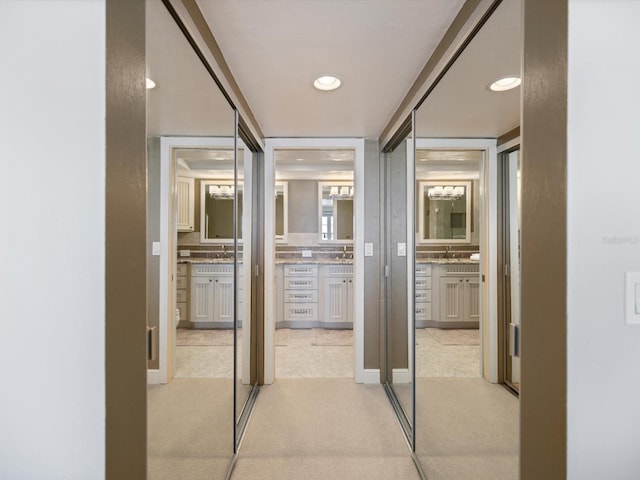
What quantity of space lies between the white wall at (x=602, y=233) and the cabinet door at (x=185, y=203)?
1.28 meters

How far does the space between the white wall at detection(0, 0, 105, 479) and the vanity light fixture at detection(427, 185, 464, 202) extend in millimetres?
1375

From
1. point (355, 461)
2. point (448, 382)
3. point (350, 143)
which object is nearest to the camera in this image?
point (448, 382)

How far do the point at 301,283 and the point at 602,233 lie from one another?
4145mm

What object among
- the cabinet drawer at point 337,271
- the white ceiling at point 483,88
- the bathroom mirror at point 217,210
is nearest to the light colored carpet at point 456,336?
the white ceiling at point 483,88

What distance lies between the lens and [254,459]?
6.44 ft

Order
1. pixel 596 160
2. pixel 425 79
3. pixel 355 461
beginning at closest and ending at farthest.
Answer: pixel 596 160 < pixel 425 79 < pixel 355 461

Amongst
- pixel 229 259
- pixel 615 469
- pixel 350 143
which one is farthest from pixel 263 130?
pixel 615 469

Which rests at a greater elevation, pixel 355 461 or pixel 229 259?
pixel 229 259

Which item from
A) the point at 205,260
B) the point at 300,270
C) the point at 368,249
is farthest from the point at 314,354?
the point at 205,260

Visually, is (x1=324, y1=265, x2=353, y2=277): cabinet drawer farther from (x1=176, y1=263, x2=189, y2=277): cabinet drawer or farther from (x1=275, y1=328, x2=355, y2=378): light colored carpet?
(x1=176, y1=263, x2=189, y2=277): cabinet drawer

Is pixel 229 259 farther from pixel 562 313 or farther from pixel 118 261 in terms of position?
pixel 562 313

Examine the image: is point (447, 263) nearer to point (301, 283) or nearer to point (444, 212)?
point (444, 212)

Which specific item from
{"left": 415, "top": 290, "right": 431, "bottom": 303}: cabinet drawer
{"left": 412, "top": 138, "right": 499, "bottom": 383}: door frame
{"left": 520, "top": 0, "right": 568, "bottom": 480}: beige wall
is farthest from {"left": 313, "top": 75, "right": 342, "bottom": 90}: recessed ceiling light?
{"left": 415, "top": 290, "right": 431, "bottom": 303}: cabinet drawer

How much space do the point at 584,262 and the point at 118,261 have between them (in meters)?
1.18
